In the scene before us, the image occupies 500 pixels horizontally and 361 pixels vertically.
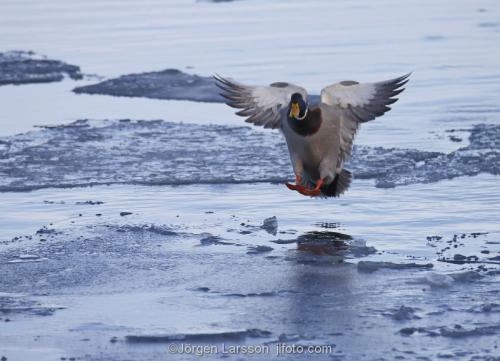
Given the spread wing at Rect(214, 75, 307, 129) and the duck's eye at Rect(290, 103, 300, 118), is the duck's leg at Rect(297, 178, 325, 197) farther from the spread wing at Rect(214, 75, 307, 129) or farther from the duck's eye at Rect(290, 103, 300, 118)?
the spread wing at Rect(214, 75, 307, 129)

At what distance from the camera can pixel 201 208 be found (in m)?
8.73

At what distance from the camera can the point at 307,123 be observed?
866cm

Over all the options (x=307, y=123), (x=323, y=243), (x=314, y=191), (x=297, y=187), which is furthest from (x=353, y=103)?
(x=323, y=243)

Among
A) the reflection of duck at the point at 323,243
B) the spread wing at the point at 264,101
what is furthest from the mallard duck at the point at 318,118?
the reflection of duck at the point at 323,243

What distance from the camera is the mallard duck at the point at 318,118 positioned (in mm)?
8711

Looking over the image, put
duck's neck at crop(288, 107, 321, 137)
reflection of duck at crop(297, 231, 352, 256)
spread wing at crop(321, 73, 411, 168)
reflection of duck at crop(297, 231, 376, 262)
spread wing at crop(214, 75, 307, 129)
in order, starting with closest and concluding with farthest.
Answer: reflection of duck at crop(297, 231, 376, 262) < reflection of duck at crop(297, 231, 352, 256) < duck's neck at crop(288, 107, 321, 137) < spread wing at crop(321, 73, 411, 168) < spread wing at crop(214, 75, 307, 129)

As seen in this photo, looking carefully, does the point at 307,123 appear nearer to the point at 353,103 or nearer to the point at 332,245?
the point at 353,103

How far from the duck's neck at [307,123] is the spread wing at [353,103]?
0.37 metres

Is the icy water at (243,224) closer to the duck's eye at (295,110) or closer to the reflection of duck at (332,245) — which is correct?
the reflection of duck at (332,245)

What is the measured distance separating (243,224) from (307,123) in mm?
905

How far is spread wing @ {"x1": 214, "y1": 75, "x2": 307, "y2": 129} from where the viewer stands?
9312 millimetres

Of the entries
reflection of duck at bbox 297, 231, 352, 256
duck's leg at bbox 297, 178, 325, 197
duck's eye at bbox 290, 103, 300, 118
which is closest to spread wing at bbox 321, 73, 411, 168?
duck's leg at bbox 297, 178, 325, 197

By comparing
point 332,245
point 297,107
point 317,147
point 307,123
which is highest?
point 297,107

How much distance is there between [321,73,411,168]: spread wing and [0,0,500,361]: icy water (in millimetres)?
393
